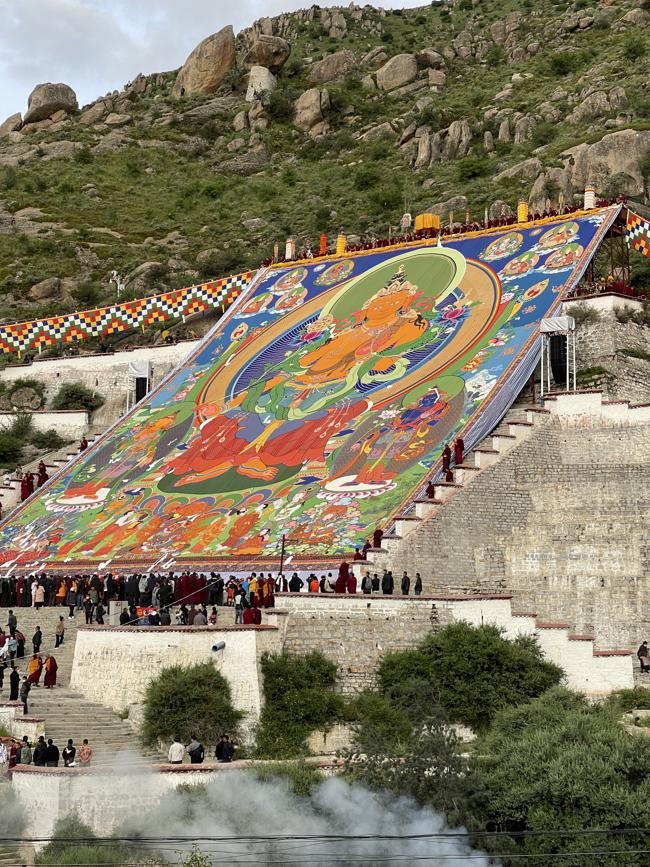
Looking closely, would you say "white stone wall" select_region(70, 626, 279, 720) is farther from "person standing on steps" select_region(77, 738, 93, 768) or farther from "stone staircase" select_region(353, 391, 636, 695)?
"stone staircase" select_region(353, 391, 636, 695)

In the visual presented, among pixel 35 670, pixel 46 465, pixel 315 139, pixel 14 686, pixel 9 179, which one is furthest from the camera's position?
pixel 315 139

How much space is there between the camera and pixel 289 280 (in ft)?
152

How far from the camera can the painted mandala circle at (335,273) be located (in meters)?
44.8

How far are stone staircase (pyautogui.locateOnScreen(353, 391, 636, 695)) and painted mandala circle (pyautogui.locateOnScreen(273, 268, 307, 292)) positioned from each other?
11.8 metres

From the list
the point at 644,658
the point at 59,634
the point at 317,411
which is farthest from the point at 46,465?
the point at 644,658

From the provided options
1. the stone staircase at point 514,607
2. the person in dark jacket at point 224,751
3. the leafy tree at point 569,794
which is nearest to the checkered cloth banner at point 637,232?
the stone staircase at point 514,607

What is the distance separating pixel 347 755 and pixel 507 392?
1343cm

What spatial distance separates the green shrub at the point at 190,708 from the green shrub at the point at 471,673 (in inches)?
107

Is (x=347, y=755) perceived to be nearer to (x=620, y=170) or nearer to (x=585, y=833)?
(x=585, y=833)

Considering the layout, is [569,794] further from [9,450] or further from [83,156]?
[83,156]

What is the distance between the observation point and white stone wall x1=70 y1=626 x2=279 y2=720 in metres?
26.3

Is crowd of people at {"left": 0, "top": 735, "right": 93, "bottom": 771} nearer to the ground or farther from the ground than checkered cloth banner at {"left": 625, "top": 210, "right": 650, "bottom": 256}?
nearer to the ground

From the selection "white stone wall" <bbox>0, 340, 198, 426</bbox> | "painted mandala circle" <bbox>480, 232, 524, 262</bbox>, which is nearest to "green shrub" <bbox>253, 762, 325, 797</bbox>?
"painted mandala circle" <bbox>480, 232, 524, 262</bbox>

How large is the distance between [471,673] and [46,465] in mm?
19073
